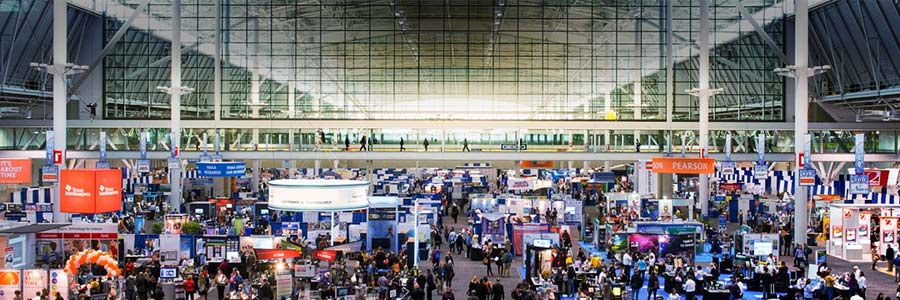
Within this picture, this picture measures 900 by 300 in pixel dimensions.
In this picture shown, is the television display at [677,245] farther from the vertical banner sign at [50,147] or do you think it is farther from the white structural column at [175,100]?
the white structural column at [175,100]

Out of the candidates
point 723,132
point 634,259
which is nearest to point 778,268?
point 634,259

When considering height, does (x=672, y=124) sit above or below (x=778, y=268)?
above

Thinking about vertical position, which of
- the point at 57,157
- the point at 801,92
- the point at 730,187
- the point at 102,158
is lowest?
the point at 730,187

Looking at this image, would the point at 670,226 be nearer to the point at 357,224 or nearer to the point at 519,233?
the point at 519,233

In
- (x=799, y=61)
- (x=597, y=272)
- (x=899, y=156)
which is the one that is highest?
(x=799, y=61)

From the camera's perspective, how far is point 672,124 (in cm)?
4597

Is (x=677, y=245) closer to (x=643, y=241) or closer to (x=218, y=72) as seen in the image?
(x=643, y=241)

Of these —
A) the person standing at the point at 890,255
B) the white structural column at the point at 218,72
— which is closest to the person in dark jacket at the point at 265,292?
the person standing at the point at 890,255

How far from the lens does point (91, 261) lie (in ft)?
65.6

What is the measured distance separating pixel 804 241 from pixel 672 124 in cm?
1841

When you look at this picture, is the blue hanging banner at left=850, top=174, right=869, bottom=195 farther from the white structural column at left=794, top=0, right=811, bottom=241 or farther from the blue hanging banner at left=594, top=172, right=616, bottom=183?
the blue hanging banner at left=594, top=172, right=616, bottom=183

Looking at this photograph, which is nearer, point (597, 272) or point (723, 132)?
point (597, 272)

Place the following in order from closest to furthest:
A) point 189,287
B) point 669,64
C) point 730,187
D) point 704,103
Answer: point 189,287
point 704,103
point 730,187
point 669,64

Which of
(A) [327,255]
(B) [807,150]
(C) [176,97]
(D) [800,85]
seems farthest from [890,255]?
(C) [176,97]
